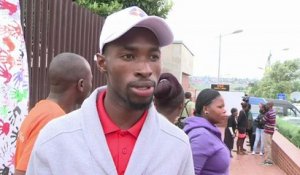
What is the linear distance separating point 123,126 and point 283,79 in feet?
185

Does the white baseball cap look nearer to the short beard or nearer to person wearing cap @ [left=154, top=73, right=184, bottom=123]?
the short beard

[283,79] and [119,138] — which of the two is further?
[283,79]

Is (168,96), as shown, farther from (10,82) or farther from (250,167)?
(250,167)

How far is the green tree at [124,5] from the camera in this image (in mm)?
9148

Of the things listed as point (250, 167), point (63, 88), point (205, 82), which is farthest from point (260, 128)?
point (205, 82)

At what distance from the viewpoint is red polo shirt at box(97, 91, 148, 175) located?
5.54 feet

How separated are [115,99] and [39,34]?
10.4 ft

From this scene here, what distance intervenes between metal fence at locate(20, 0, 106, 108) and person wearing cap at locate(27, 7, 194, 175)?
2.83 meters

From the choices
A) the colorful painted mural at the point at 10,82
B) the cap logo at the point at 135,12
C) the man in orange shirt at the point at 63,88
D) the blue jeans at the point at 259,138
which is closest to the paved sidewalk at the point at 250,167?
the blue jeans at the point at 259,138

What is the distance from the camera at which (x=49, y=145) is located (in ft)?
5.50

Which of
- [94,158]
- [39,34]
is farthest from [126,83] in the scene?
[39,34]

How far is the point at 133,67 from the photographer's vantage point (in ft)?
5.64

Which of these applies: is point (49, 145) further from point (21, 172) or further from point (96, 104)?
point (21, 172)

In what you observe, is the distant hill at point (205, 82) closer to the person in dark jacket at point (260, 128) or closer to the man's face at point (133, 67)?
the person in dark jacket at point (260, 128)
